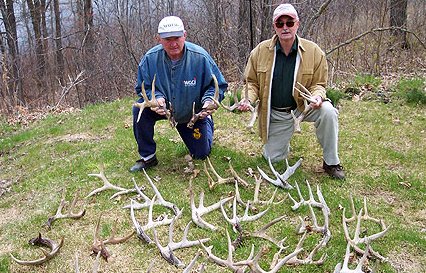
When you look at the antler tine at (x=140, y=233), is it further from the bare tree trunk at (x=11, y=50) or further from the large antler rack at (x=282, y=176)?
the bare tree trunk at (x=11, y=50)

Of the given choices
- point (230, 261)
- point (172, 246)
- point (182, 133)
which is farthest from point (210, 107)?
point (230, 261)

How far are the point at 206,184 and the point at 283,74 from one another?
1.40m

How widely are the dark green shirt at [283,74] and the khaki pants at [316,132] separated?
0.77 feet

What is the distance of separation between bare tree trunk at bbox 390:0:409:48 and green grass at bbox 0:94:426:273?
13.4 ft

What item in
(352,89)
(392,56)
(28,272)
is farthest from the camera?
(392,56)

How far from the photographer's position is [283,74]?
5.19m

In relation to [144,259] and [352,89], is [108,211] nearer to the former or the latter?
[144,259]

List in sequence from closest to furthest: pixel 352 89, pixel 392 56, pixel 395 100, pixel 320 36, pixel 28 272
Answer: pixel 28 272 → pixel 395 100 → pixel 352 89 → pixel 392 56 → pixel 320 36

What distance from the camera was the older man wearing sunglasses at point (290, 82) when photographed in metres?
4.98

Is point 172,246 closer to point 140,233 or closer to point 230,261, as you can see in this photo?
point 140,233

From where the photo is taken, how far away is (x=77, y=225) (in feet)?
14.3

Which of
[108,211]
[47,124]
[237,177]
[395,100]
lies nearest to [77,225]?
[108,211]

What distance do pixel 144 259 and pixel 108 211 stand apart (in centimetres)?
94

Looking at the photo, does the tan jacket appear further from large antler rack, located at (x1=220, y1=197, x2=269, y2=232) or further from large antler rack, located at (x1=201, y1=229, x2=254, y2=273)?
large antler rack, located at (x1=201, y1=229, x2=254, y2=273)
